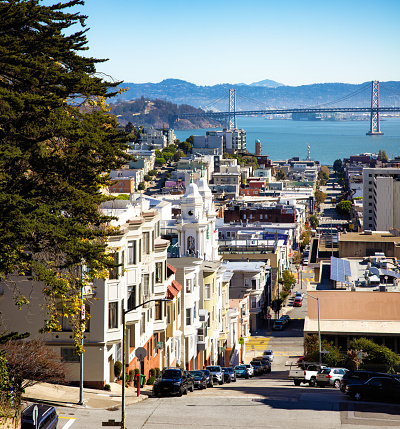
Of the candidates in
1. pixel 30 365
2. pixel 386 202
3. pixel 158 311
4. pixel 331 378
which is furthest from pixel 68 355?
pixel 386 202

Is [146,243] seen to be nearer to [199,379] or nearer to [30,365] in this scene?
[199,379]

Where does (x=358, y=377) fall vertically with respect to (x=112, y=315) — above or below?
below

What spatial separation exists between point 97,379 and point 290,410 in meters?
6.59

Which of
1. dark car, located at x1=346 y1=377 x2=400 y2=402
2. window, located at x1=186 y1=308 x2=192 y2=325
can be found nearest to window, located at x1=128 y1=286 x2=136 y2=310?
dark car, located at x1=346 y1=377 x2=400 y2=402

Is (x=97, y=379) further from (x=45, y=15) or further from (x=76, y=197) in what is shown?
(x=45, y=15)

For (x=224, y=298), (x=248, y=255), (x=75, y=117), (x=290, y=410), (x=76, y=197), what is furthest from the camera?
(x=248, y=255)

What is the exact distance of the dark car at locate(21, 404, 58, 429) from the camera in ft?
63.1

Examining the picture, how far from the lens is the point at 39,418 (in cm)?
1933

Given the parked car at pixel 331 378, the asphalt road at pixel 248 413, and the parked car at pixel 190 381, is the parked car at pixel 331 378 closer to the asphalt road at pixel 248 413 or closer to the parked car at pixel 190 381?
the parked car at pixel 190 381

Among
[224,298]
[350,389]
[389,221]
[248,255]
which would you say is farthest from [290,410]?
[389,221]

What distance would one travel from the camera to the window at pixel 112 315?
28.3m

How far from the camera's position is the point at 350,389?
27.3 m

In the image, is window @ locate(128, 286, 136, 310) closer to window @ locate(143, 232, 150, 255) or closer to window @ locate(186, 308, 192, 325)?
window @ locate(143, 232, 150, 255)

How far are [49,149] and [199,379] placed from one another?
14.5 meters
